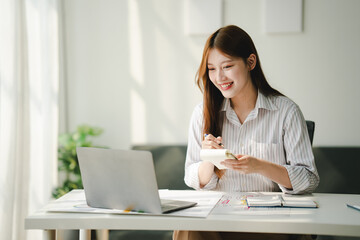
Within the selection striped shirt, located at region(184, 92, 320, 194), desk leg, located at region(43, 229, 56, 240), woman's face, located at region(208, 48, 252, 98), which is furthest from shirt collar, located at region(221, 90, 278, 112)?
desk leg, located at region(43, 229, 56, 240)

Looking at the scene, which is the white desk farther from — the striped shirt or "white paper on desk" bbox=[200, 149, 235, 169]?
the striped shirt

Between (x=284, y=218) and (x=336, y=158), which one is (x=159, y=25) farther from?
(x=284, y=218)

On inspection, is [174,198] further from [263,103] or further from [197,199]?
[263,103]

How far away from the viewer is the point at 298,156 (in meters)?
1.78

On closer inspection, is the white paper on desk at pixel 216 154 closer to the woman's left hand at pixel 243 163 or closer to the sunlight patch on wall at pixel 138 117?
the woman's left hand at pixel 243 163

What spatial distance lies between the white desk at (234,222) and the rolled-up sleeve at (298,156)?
0.79 ft

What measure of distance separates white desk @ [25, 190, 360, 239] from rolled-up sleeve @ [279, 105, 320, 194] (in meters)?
0.24

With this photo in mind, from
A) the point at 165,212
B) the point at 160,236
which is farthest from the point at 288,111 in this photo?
the point at 160,236

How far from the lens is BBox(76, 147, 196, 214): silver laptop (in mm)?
1330

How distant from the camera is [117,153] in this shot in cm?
137

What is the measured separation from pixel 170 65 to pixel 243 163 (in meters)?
1.85

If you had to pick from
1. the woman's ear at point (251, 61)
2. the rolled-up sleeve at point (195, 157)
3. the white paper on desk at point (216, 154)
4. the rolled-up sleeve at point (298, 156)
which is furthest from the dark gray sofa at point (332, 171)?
the white paper on desk at point (216, 154)

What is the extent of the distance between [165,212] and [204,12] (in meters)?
2.15

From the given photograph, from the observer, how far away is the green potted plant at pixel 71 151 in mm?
3117
